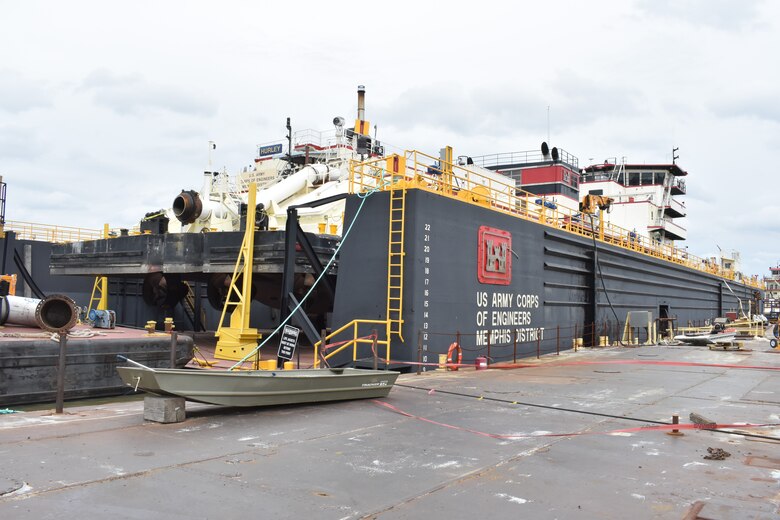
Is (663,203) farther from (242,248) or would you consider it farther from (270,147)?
(242,248)

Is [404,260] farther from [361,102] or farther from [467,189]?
[361,102]

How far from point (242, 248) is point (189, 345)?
2.92 metres

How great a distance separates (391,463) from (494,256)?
35.3 feet

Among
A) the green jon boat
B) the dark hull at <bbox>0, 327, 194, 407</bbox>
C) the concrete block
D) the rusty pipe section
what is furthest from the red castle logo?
the concrete block

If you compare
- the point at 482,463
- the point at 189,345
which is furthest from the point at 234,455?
the point at 189,345

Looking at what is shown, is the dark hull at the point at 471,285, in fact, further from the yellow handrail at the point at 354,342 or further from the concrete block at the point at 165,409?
the concrete block at the point at 165,409

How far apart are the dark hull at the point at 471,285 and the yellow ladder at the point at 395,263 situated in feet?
0.46

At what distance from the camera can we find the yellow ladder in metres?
13.3

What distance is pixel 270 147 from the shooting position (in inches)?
1163

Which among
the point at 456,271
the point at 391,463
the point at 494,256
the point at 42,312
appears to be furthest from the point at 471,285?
the point at 42,312

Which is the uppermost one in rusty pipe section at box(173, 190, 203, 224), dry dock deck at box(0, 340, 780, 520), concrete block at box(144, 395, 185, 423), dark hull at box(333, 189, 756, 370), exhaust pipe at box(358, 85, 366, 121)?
exhaust pipe at box(358, 85, 366, 121)

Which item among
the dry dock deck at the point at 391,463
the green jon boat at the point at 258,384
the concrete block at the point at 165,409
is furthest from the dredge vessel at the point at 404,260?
the concrete block at the point at 165,409

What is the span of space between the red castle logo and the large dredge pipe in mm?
9624

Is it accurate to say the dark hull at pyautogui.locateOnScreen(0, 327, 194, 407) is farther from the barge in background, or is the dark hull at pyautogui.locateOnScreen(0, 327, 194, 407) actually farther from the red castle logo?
the red castle logo
